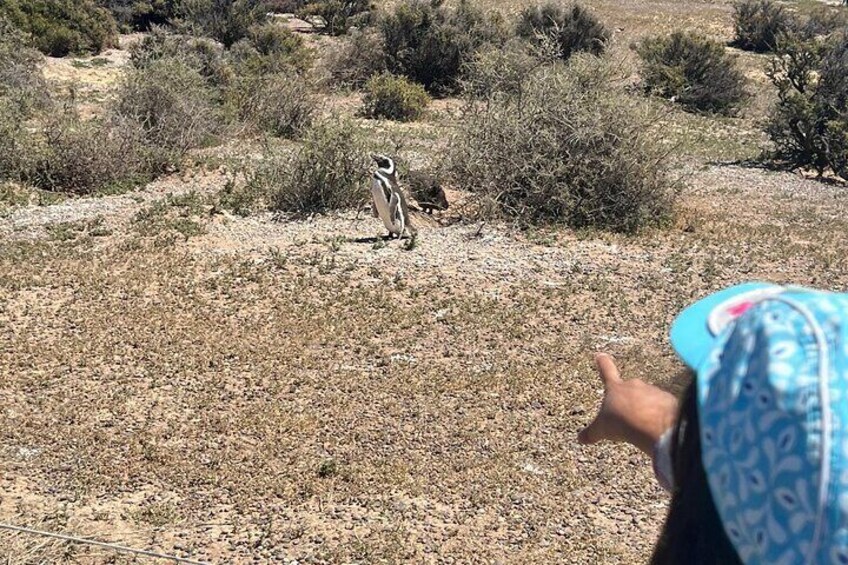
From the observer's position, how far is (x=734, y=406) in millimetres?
642

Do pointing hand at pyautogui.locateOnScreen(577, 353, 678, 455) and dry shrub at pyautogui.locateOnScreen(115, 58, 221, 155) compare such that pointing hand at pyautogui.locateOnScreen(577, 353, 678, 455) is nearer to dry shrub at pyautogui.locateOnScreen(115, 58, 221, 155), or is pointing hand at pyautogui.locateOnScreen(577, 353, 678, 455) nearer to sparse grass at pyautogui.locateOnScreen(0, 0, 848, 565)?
sparse grass at pyautogui.locateOnScreen(0, 0, 848, 565)

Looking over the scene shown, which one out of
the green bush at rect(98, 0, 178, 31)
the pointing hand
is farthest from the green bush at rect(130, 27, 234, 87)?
the pointing hand

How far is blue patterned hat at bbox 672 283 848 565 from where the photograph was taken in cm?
59

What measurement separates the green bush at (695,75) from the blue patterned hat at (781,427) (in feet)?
61.3

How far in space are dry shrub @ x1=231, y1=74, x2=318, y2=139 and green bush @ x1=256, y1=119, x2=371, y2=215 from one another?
3.83m

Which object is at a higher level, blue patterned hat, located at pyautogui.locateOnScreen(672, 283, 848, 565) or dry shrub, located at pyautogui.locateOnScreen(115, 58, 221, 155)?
blue patterned hat, located at pyautogui.locateOnScreen(672, 283, 848, 565)

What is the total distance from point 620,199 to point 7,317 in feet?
20.0

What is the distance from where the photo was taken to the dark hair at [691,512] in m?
0.70

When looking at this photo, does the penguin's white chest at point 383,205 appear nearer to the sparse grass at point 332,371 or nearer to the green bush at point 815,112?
the sparse grass at point 332,371

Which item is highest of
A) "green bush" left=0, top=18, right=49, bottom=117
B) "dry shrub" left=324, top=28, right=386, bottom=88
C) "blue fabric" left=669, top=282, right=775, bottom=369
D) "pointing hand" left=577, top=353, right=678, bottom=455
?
"blue fabric" left=669, top=282, right=775, bottom=369

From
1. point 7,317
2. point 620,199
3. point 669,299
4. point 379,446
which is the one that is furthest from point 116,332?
point 620,199

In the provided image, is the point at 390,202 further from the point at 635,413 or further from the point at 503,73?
the point at 635,413

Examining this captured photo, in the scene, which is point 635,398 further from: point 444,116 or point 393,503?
point 444,116

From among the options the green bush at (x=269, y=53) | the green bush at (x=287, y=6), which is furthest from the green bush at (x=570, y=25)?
the green bush at (x=287, y=6)
